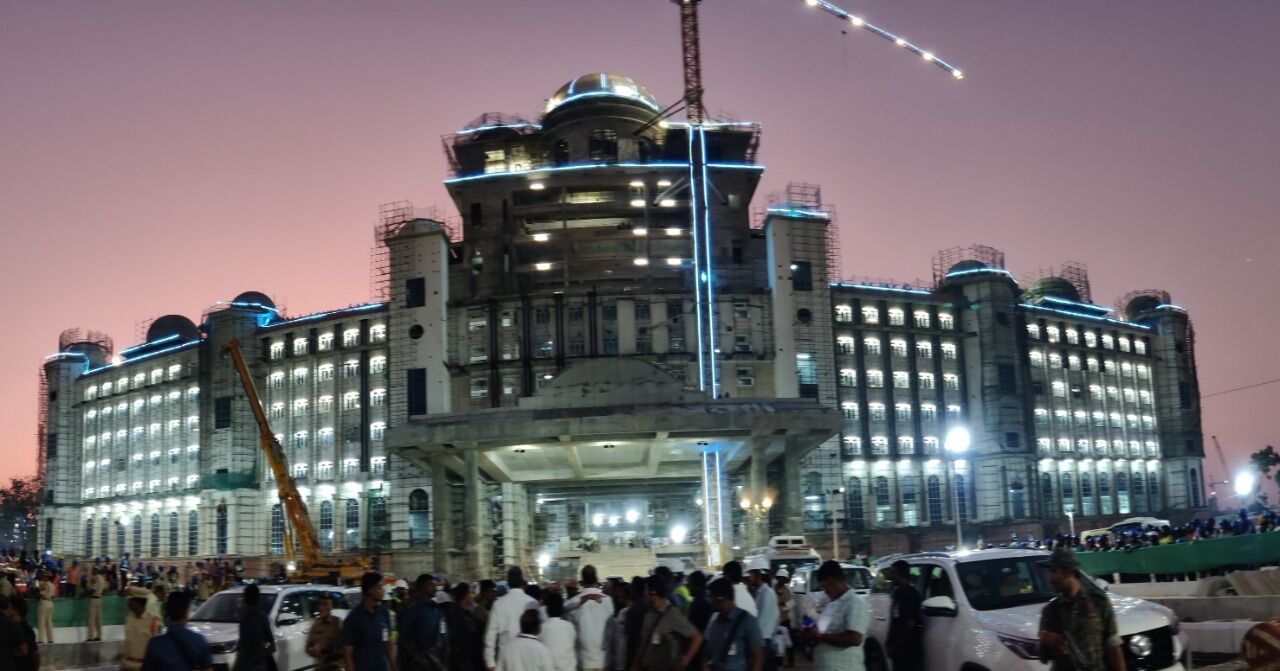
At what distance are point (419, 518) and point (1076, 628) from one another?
2677 inches

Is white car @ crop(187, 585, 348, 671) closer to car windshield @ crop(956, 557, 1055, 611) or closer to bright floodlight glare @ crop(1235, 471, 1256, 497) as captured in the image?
car windshield @ crop(956, 557, 1055, 611)

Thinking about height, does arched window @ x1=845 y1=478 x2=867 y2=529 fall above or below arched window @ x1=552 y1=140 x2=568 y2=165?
below

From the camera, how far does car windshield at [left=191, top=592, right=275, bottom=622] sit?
18.0m

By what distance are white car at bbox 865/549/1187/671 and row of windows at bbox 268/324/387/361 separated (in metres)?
70.1

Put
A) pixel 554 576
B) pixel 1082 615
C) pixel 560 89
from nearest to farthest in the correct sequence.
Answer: pixel 1082 615, pixel 554 576, pixel 560 89

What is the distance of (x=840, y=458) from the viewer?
76188mm

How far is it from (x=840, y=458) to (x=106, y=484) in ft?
210

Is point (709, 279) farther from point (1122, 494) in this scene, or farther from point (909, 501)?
point (1122, 494)

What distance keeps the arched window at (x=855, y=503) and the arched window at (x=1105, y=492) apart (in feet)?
79.6

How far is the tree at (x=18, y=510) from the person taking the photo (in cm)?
15838

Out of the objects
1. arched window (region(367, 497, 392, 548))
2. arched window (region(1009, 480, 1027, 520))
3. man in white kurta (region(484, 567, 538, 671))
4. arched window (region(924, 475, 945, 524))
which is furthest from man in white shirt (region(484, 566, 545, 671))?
arched window (region(1009, 480, 1027, 520))

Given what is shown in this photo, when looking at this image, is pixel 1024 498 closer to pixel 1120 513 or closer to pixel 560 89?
pixel 1120 513

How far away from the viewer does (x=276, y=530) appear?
81.0 m

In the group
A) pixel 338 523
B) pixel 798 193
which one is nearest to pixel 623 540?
pixel 338 523
